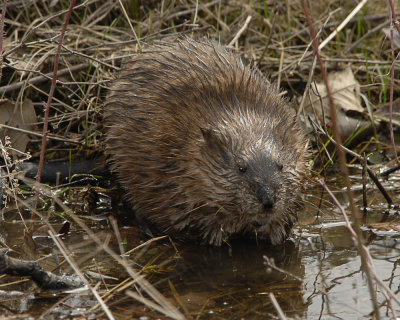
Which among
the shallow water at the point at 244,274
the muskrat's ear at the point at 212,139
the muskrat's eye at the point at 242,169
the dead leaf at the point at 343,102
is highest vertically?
the dead leaf at the point at 343,102

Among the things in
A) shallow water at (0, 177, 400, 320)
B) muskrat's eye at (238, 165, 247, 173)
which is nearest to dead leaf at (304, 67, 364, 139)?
shallow water at (0, 177, 400, 320)

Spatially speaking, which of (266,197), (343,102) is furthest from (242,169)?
(343,102)

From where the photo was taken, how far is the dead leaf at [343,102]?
580cm

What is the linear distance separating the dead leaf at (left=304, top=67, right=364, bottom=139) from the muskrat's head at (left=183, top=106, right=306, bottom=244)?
5.01ft

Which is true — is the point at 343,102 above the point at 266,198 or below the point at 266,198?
above

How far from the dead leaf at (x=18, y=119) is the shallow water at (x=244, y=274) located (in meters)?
0.75

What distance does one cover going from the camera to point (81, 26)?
616 centimetres

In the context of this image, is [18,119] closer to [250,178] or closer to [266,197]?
[250,178]

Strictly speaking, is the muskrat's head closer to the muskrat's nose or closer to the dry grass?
the muskrat's nose

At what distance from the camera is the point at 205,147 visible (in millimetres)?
4156

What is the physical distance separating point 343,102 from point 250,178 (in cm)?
241

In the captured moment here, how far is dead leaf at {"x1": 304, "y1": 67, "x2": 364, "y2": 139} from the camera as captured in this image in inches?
228

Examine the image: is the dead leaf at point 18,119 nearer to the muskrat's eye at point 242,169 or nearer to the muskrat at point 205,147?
the muskrat at point 205,147

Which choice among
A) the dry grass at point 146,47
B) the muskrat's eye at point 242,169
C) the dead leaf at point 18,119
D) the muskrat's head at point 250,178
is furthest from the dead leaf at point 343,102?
the dead leaf at point 18,119
